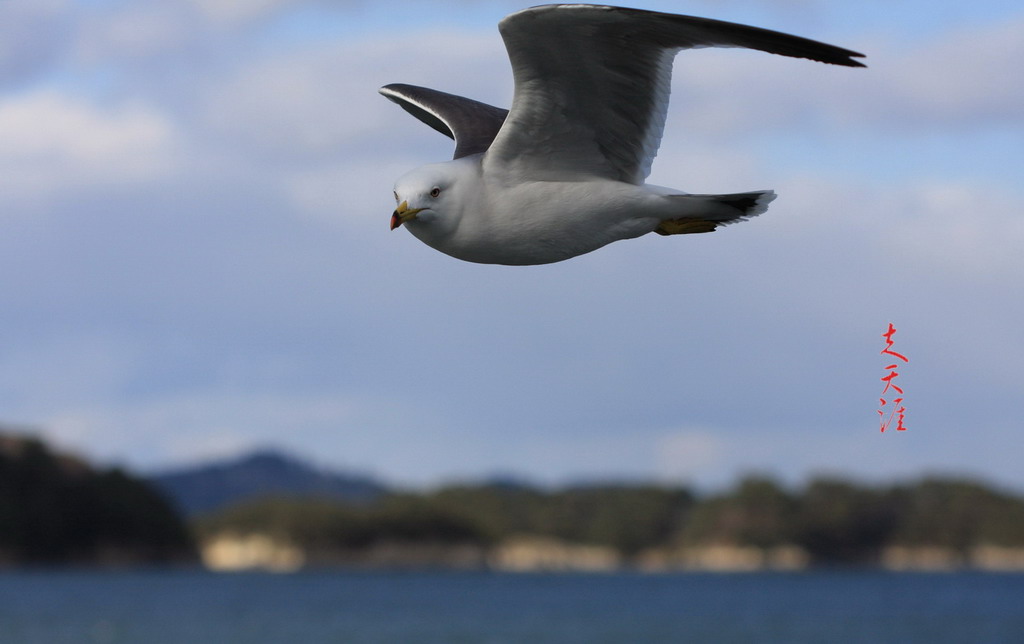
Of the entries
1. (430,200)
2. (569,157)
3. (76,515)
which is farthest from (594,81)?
(76,515)

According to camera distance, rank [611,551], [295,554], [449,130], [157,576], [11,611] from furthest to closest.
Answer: [611,551], [295,554], [157,576], [11,611], [449,130]

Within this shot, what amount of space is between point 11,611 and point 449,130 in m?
85.2

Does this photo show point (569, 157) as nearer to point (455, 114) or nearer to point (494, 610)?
point (455, 114)

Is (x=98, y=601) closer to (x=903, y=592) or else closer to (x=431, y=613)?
(x=431, y=613)

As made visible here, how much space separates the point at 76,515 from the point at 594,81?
134m

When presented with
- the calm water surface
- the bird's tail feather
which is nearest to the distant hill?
the calm water surface

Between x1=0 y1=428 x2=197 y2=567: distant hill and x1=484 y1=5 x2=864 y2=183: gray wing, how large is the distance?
5200 inches

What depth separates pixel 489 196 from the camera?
1012cm

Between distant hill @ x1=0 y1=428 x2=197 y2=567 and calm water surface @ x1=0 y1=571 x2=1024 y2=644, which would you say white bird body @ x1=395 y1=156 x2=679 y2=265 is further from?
distant hill @ x1=0 y1=428 x2=197 y2=567

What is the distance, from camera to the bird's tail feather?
424 inches

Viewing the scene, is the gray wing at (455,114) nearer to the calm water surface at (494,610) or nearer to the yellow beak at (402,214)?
the yellow beak at (402,214)

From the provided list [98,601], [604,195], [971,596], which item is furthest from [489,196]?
[971,596]

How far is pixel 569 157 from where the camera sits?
10414 millimetres

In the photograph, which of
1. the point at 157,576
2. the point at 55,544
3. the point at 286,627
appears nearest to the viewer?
the point at 286,627
